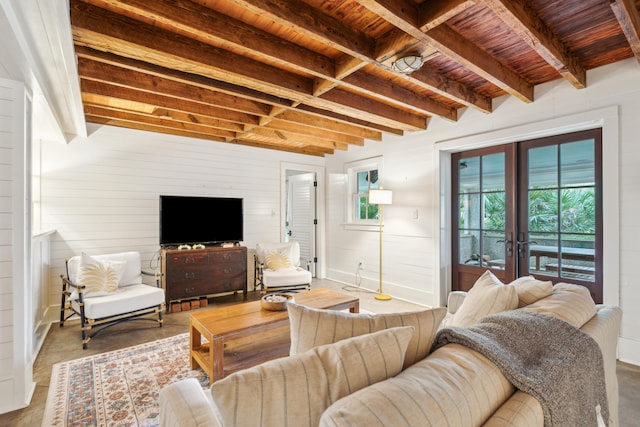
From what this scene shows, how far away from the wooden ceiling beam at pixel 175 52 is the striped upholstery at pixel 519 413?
8.46 ft

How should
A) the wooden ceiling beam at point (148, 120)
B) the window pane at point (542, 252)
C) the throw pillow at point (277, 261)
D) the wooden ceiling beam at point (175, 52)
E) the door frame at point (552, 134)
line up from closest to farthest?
the wooden ceiling beam at point (175, 52) < the door frame at point (552, 134) < the window pane at point (542, 252) < the wooden ceiling beam at point (148, 120) < the throw pillow at point (277, 261)

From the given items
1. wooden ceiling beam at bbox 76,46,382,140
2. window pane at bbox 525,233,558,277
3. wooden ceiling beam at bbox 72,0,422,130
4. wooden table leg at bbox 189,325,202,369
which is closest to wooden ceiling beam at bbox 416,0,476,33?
wooden ceiling beam at bbox 72,0,422,130

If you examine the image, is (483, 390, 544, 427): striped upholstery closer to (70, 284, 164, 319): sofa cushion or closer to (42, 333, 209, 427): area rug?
(42, 333, 209, 427): area rug

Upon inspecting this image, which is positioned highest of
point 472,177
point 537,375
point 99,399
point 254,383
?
point 472,177

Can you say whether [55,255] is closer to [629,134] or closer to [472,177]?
[472,177]

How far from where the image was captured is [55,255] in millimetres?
3721

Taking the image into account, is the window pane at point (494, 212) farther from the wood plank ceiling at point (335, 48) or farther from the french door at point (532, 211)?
the wood plank ceiling at point (335, 48)

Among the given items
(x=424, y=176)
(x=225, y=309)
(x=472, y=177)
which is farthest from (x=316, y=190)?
(x=225, y=309)

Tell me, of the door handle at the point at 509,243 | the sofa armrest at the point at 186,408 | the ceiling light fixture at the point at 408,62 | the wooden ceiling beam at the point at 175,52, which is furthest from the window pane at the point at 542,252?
the sofa armrest at the point at 186,408

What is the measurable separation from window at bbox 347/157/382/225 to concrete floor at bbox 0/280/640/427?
57.6 inches

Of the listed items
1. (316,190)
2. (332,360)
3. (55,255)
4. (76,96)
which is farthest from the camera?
(316,190)

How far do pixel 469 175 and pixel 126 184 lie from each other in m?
Answer: 4.52

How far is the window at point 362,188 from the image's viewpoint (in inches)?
205

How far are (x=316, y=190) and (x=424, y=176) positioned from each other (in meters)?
2.35
